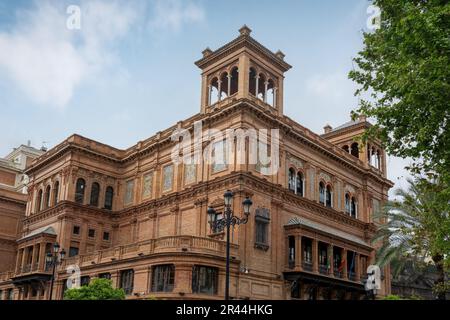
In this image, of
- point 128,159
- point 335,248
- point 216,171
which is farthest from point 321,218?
point 128,159

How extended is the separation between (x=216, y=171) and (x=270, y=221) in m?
5.07

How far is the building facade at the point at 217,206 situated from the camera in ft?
106

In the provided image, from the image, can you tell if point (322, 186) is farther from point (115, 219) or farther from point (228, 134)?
point (115, 219)

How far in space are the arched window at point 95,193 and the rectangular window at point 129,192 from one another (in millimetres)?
2429

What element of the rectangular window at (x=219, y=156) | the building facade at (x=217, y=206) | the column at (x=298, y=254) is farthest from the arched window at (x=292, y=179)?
the rectangular window at (x=219, y=156)

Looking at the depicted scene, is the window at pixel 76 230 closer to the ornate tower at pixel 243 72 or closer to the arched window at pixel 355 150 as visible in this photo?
the ornate tower at pixel 243 72

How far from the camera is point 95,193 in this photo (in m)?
45.3

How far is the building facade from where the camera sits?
1277 inches

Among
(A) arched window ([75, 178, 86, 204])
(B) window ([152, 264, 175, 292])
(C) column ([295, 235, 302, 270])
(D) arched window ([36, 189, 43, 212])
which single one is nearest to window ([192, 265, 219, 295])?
(B) window ([152, 264, 175, 292])

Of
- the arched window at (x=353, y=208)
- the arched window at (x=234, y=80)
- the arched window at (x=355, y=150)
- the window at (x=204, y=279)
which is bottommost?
the window at (x=204, y=279)

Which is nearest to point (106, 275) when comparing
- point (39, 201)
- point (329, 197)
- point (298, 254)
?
point (298, 254)

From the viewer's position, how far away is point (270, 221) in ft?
116

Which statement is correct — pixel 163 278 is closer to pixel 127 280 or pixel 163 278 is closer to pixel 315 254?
pixel 127 280

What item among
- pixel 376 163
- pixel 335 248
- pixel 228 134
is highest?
pixel 376 163
